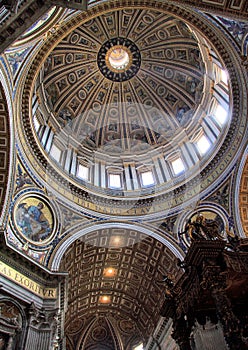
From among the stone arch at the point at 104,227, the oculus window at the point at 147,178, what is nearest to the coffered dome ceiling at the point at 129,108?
the oculus window at the point at 147,178

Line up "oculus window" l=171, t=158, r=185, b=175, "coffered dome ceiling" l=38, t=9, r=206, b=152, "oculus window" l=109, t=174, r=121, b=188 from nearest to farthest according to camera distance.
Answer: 1. "oculus window" l=171, t=158, r=185, b=175
2. "oculus window" l=109, t=174, r=121, b=188
3. "coffered dome ceiling" l=38, t=9, r=206, b=152

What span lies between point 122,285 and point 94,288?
1605 mm

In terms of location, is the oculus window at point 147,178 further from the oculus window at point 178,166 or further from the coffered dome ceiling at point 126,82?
the coffered dome ceiling at point 126,82

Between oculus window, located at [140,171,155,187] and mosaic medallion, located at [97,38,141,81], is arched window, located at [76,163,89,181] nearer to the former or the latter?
oculus window, located at [140,171,155,187]

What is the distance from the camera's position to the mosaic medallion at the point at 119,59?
2175cm

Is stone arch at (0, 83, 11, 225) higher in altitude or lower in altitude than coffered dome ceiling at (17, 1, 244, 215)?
lower

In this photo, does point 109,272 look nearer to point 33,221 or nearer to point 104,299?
point 104,299

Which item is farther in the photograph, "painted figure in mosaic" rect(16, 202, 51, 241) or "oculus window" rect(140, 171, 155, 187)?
"oculus window" rect(140, 171, 155, 187)

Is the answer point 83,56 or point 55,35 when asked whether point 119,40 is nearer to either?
point 83,56

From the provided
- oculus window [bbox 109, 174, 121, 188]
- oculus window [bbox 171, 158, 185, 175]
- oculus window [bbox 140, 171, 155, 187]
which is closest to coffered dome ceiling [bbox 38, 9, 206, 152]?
oculus window [bbox 171, 158, 185, 175]

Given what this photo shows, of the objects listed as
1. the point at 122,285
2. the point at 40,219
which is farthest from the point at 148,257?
the point at 40,219

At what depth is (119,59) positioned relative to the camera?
74.8ft

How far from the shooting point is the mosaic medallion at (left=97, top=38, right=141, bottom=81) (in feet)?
71.4

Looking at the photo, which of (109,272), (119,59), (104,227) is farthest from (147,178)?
(119,59)
